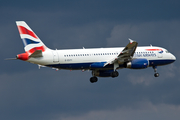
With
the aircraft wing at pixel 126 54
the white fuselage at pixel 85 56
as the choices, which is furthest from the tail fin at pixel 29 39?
the aircraft wing at pixel 126 54

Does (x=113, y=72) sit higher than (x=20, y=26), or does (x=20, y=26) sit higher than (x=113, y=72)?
(x=20, y=26)

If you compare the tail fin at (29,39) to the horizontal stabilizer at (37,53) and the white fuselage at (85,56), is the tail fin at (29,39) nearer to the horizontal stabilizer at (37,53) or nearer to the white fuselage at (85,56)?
the horizontal stabilizer at (37,53)

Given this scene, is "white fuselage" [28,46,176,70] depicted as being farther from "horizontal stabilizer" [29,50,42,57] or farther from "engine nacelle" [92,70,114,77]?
"engine nacelle" [92,70,114,77]

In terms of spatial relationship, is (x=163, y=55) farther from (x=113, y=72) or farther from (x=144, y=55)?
(x=113, y=72)

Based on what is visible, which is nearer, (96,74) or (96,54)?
(96,54)

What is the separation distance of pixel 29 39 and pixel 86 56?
11.0 metres

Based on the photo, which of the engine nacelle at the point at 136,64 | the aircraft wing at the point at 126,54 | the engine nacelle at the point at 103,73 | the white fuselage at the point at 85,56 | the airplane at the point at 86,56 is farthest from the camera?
the engine nacelle at the point at 103,73

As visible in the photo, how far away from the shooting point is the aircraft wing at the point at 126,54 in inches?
3225

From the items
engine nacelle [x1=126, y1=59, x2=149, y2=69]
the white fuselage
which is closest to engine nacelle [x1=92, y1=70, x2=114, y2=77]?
the white fuselage

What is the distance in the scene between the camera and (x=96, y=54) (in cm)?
8581

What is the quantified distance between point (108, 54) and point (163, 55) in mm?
11532

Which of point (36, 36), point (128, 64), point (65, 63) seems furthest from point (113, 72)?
point (36, 36)

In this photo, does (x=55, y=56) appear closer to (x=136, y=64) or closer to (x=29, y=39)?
(x=29, y=39)

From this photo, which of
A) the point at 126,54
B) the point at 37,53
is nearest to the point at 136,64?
the point at 126,54
